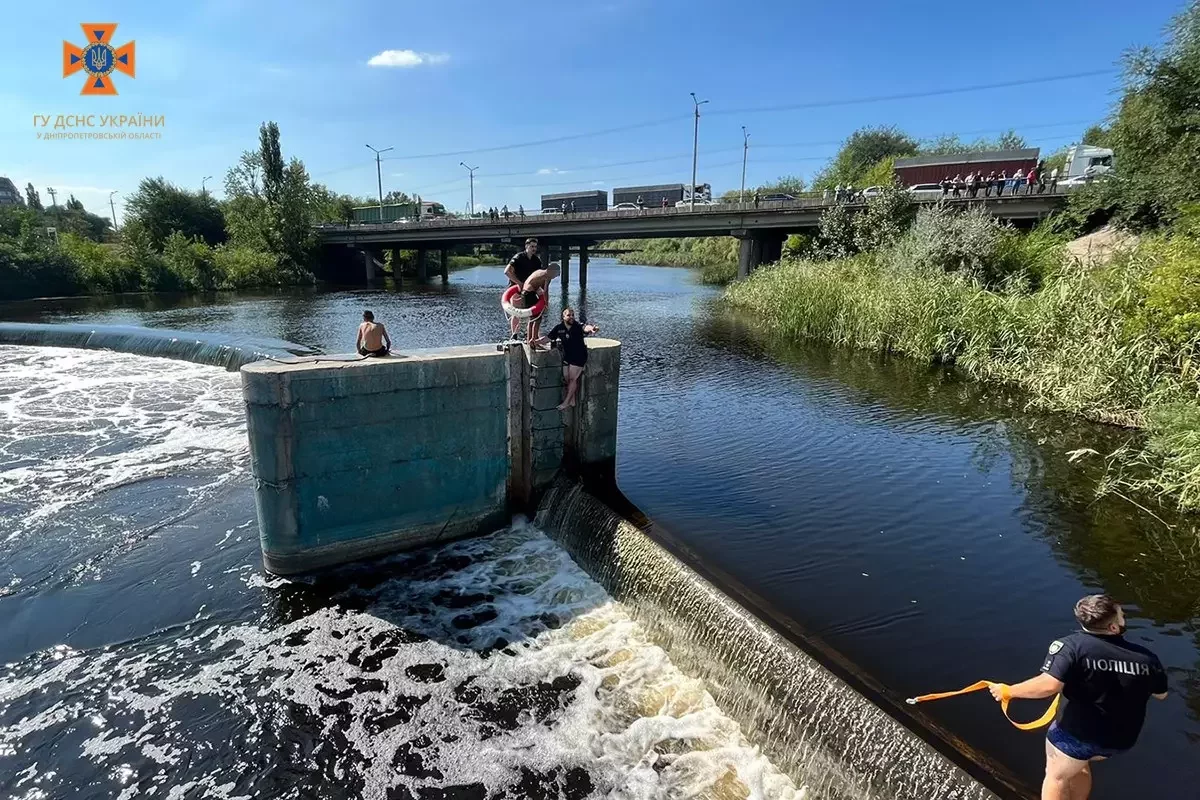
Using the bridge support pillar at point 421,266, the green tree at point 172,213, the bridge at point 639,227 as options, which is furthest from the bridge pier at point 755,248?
the green tree at point 172,213

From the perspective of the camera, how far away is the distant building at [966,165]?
46.1m

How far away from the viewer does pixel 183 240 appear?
55375 mm

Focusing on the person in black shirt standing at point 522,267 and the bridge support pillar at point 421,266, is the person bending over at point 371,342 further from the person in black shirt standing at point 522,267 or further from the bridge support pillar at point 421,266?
the bridge support pillar at point 421,266

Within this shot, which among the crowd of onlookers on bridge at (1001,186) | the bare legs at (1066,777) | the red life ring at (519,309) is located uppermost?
the crowd of onlookers on bridge at (1001,186)

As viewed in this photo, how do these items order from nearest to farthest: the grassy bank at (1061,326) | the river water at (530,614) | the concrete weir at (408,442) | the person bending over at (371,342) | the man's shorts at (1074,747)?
the man's shorts at (1074,747) → the river water at (530,614) → the concrete weir at (408,442) → the person bending over at (371,342) → the grassy bank at (1061,326)

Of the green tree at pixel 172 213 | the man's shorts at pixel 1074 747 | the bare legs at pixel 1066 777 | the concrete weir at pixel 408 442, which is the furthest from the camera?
the green tree at pixel 172 213

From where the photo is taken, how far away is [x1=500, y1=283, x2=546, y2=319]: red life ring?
947 centimetres

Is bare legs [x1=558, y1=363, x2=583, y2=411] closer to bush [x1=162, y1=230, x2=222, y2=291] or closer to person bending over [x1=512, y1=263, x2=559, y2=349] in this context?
person bending over [x1=512, y1=263, x2=559, y2=349]

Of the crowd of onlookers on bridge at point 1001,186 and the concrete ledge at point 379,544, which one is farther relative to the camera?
the crowd of onlookers on bridge at point 1001,186

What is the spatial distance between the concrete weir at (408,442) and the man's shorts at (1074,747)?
22.9 feet

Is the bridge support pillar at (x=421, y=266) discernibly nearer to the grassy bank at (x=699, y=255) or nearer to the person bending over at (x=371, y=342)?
the grassy bank at (x=699, y=255)

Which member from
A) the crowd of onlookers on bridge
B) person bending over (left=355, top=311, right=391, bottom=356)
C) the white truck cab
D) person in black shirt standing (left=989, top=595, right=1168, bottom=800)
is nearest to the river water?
person in black shirt standing (left=989, top=595, right=1168, bottom=800)

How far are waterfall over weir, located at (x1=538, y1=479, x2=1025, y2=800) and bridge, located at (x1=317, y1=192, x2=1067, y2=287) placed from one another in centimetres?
2681

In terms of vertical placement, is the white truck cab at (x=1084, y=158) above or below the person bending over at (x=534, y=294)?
above
